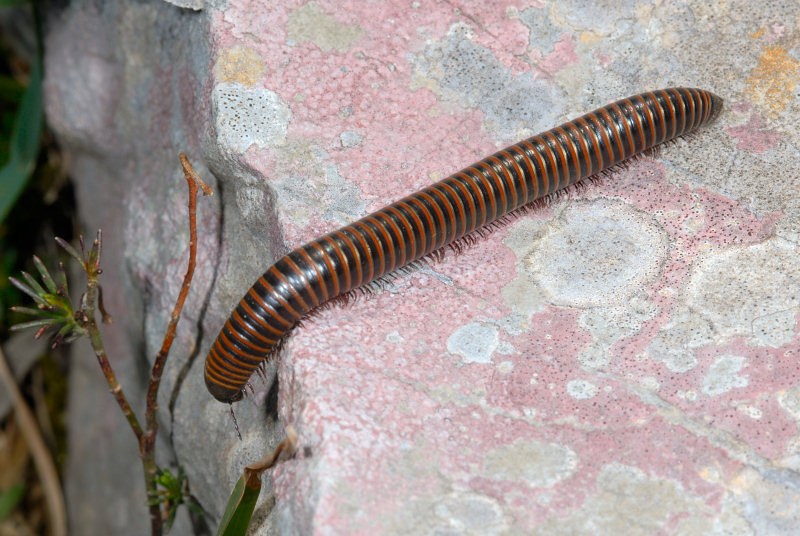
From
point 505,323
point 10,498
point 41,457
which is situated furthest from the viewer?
point 41,457

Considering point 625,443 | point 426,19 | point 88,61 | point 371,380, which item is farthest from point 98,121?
point 625,443

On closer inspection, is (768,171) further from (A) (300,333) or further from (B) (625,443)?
(A) (300,333)

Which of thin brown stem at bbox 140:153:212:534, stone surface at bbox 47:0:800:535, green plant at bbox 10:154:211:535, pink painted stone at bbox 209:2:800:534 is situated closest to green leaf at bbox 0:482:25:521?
stone surface at bbox 47:0:800:535

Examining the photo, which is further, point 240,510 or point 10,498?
point 10,498

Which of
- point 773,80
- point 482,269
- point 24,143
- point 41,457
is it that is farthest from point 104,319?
→ point 773,80

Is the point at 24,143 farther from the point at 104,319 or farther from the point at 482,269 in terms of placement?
the point at 482,269

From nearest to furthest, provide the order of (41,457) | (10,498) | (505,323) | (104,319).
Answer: (505,323) < (104,319) < (10,498) < (41,457)

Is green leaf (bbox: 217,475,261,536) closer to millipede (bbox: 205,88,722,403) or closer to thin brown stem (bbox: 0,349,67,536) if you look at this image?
millipede (bbox: 205,88,722,403)
